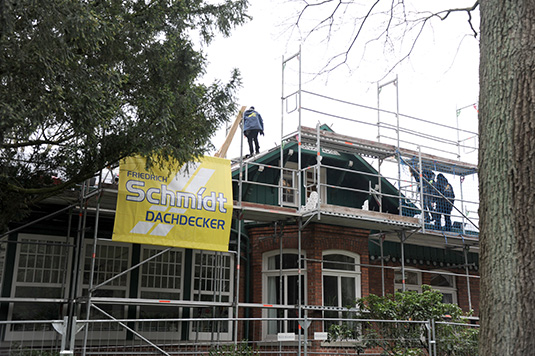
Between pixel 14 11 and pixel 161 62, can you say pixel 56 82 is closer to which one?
pixel 14 11

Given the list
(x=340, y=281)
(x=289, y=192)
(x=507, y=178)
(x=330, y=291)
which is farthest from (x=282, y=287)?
(x=507, y=178)

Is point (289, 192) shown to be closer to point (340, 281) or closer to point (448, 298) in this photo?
point (340, 281)

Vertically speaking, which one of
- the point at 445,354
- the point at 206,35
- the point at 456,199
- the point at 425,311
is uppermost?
the point at 206,35

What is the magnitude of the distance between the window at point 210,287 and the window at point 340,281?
100 inches

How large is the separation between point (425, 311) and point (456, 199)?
209 inches

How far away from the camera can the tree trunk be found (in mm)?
4328

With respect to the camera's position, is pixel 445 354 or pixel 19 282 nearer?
pixel 445 354

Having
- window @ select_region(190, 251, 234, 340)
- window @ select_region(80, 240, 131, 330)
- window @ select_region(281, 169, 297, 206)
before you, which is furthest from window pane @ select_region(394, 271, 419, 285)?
window @ select_region(80, 240, 131, 330)

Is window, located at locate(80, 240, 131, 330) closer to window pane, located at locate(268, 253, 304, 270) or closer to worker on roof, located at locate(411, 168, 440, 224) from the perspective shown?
window pane, located at locate(268, 253, 304, 270)

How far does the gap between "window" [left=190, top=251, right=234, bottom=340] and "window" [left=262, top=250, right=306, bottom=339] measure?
3.30ft

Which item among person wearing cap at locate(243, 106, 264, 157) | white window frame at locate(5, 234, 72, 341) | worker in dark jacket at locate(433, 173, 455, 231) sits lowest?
white window frame at locate(5, 234, 72, 341)

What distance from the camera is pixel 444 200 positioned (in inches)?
685

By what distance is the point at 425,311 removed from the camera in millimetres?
12758

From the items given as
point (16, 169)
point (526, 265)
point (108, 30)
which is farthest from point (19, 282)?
point (526, 265)
